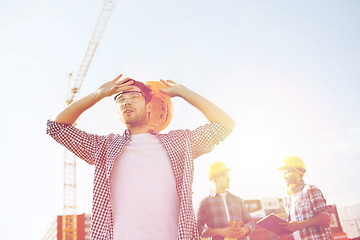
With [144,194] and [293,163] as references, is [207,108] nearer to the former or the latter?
[144,194]

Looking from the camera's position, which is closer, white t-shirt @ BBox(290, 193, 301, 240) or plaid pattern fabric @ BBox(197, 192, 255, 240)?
white t-shirt @ BBox(290, 193, 301, 240)

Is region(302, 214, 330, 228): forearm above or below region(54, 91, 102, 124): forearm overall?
below

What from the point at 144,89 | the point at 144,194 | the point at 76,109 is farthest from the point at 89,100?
the point at 144,194

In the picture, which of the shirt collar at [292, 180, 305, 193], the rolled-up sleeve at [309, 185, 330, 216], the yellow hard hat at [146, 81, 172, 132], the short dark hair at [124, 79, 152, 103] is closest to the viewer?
the short dark hair at [124, 79, 152, 103]

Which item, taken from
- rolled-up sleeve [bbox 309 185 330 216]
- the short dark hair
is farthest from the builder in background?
the short dark hair

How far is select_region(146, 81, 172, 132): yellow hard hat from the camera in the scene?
8.59 ft

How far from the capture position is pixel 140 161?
227 centimetres

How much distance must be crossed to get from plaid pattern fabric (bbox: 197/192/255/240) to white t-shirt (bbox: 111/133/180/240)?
10.2 ft

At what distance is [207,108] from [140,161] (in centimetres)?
64

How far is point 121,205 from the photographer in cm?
211

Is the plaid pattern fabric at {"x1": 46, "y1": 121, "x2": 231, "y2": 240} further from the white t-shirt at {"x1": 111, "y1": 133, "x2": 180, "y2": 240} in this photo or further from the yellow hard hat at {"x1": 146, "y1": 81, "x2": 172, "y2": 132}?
the yellow hard hat at {"x1": 146, "y1": 81, "x2": 172, "y2": 132}

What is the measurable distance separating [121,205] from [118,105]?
748mm

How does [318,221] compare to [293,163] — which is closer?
[318,221]

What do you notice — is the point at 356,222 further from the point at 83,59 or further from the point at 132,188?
the point at 132,188
